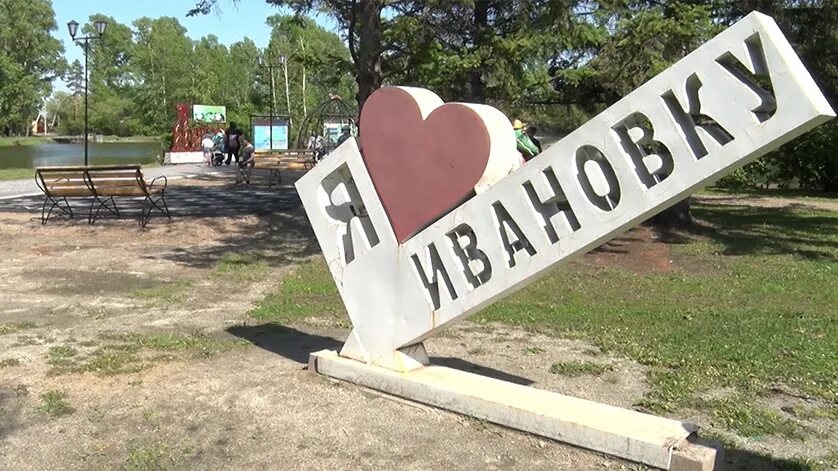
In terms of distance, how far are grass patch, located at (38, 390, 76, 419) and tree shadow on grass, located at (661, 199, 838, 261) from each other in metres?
9.02

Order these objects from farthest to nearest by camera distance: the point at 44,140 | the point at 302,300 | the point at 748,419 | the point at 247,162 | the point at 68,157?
1. the point at 44,140
2. the point at 68,157
3. the point at 247,162
4. the point at 302,300
5. the point at 748,419

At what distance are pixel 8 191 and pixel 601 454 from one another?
16755 mm

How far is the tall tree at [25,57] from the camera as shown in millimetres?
62500

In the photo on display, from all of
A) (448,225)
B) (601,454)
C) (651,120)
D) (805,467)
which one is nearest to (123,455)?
(448,225)

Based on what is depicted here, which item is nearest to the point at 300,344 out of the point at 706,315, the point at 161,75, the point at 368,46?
the point at 706,315

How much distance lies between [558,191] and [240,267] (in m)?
6.17

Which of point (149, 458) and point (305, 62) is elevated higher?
point (305, 62)

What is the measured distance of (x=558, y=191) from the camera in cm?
398

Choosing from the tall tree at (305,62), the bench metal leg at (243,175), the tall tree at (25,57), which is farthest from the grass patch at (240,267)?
the tall tree at (25,57)

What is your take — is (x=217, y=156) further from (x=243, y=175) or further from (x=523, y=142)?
(x=523, y=142)

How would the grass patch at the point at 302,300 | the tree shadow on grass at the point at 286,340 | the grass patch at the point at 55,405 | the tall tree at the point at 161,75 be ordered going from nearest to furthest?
the grass patch at the point at 55,405, the tree shadow on grass at the point at 286,340, the grass patch at the point at 302,300, the tall tree at the point at 161,75

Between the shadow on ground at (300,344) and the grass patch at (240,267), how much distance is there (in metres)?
2.43

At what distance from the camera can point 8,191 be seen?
686 inches

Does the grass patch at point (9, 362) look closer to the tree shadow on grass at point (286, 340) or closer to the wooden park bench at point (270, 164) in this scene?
the tree shadow on grass at point (286, 340)
